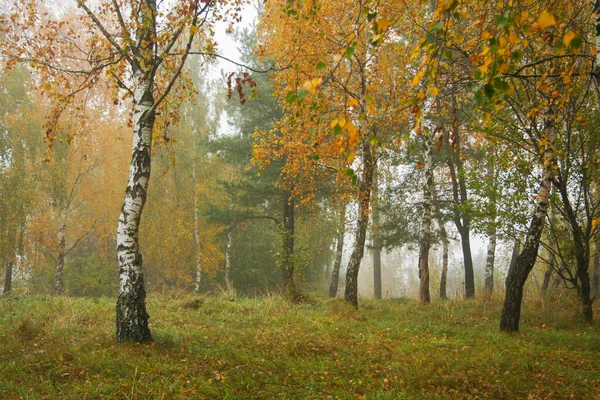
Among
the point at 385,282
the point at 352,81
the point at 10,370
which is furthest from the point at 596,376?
the point at 385,282

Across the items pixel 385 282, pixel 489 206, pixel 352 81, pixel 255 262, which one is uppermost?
pixel 352 81

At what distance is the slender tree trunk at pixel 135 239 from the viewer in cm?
530

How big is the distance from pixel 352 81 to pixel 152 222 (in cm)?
1227

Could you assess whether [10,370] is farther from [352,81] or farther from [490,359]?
[352,81]

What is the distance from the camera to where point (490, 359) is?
5070mm

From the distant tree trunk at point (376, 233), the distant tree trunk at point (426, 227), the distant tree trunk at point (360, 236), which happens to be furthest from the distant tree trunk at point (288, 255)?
the distant tree trunk at point (426, 227)

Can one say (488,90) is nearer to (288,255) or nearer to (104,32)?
(104,32)

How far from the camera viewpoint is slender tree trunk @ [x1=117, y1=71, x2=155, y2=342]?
5304 mm

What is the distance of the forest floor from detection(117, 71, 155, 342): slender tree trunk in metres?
0.33

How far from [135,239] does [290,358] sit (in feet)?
9.00

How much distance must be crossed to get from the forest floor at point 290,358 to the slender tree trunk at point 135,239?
33 cm

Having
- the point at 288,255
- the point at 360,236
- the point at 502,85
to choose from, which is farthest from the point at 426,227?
the point at 502,85

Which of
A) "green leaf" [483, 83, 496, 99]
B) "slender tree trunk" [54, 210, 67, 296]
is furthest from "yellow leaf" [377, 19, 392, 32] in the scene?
"slender tree trunk" [54, 210, 67, 296]

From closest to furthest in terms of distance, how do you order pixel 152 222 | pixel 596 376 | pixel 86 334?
pixel 596 376 → pixel 86 334 → pixel 152 222
